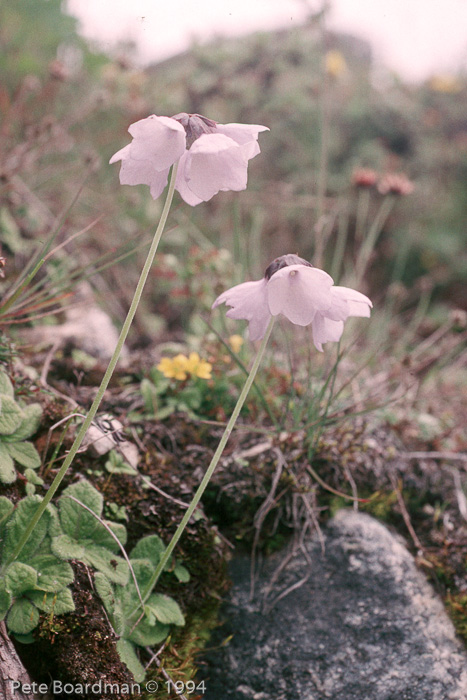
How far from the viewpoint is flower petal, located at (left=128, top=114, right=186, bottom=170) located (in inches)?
37.9

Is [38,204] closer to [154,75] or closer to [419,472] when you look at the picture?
[419,472]

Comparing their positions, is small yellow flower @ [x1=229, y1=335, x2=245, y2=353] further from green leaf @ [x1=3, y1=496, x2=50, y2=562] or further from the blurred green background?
green leaf @ [x1=3, y1=496, x2=50, y2=562]

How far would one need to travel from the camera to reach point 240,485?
1692 millimetres

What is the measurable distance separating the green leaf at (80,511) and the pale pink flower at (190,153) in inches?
30.4

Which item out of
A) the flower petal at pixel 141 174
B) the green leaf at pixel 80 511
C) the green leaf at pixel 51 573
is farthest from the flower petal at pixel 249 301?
the green leaf at pixel 51 573

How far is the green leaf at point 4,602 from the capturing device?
1.18m

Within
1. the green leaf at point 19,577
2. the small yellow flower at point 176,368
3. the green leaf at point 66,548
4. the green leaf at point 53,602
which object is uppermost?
the green leaf at point 19,577

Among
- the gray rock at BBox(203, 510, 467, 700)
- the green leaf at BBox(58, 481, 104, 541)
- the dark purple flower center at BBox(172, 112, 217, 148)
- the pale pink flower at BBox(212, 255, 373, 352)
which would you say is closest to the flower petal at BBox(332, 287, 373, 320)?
the pale pink flower at BBox(212, 255, 373, 352)

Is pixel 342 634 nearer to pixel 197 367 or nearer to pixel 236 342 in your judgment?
pixel 197 367

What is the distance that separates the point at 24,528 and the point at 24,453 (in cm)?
22

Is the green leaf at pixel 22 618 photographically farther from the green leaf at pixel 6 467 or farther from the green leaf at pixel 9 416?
the green leaf at pixel 9 416

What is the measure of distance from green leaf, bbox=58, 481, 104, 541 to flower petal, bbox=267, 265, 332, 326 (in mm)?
707

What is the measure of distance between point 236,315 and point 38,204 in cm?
203

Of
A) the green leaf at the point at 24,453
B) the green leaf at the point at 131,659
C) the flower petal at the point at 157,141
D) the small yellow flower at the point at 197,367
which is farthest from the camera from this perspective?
the small yellow flower at the point at 197,367
